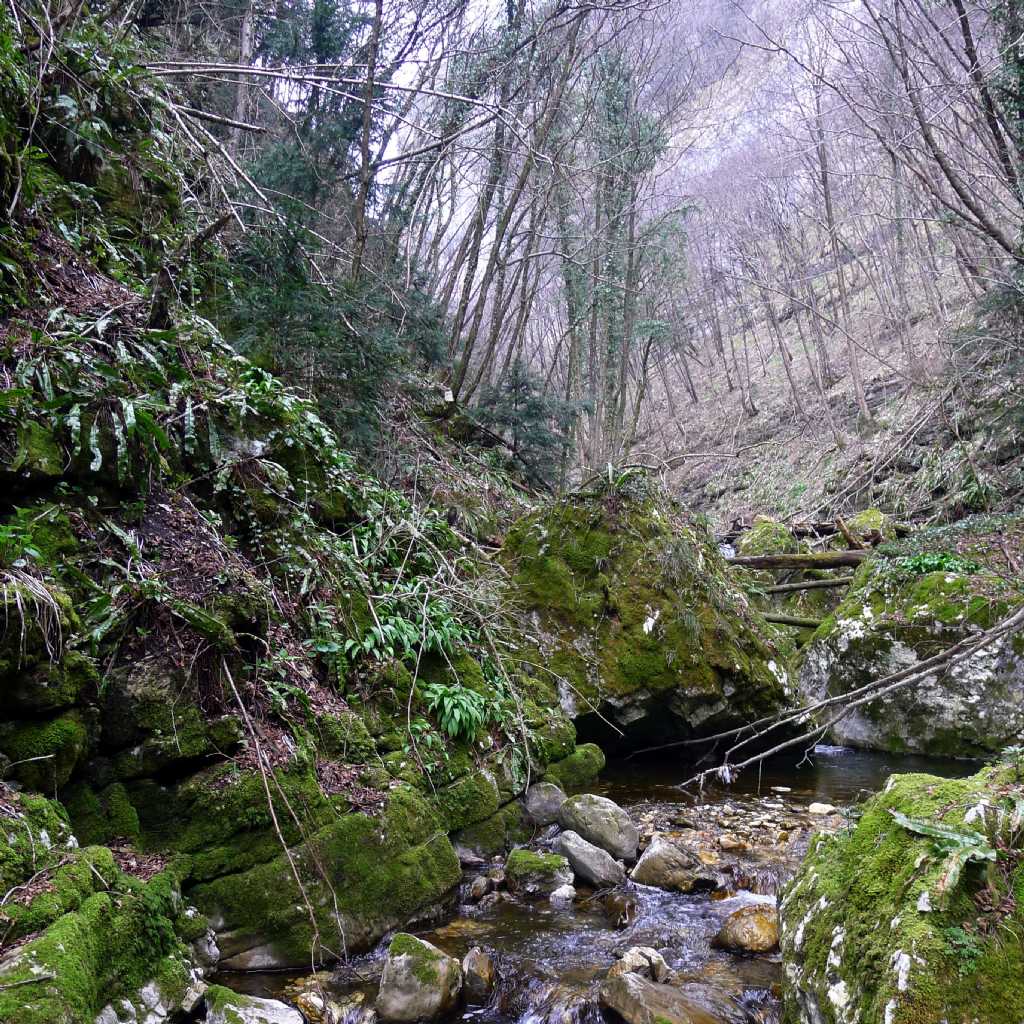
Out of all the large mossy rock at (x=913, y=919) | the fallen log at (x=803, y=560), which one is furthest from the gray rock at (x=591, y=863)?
the fallen log at (x=803, y=560)

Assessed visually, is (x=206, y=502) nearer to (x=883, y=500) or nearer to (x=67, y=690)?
(x=67, y=690)

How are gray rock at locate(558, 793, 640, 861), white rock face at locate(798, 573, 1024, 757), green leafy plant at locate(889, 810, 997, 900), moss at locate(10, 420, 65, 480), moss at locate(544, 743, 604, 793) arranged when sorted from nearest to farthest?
green leafy plant at locate(889, 810, 997, 900) → moss at locate(10, 420, 65, 480) → gray rock at locate(558, 793, 640, 861) → moss at locate(544, 743, 604, 793) → white rock face at locate(798, 573, 1024, 757)

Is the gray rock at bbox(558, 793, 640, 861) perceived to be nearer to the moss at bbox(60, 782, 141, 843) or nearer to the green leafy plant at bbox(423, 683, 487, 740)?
the green leafy plant at bbox(423, 683, 487, 740)

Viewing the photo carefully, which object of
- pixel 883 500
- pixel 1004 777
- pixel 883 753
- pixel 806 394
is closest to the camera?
pixel 1004 777

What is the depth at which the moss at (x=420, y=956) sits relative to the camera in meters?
3.27

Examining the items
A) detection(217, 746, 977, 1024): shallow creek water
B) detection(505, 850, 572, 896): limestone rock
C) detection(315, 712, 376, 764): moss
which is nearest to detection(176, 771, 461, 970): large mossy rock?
detection(217, 746, 977, 1024): shallow creek water

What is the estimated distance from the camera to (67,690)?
323cm

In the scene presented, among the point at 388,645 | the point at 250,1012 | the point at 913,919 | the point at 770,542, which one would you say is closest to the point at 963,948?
the point at 913,919

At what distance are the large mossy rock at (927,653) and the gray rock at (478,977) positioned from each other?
501cm

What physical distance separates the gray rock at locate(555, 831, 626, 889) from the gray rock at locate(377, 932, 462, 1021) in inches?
58.6

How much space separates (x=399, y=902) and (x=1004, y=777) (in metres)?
3.02

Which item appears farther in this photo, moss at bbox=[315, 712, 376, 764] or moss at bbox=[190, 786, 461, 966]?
moss at bbox=[315, 712, 376, 764]

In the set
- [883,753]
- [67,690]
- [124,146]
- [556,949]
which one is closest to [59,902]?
[67,690]

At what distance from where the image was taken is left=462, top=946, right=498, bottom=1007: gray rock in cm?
344
